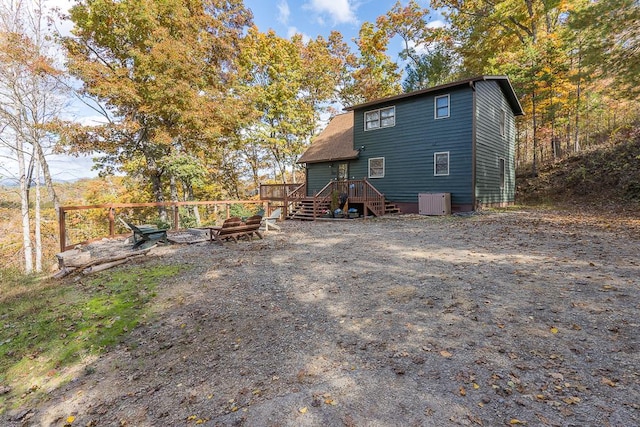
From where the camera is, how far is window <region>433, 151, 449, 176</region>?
1340 centimetres

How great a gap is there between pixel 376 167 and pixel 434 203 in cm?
396

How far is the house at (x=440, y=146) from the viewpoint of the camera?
12828 mm

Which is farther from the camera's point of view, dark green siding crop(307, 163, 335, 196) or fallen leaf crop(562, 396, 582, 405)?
dark green siding crop(307, 163, 335, 196)

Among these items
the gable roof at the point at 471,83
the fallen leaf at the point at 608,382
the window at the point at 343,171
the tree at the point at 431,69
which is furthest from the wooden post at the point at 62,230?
the tree at the point at 431,69

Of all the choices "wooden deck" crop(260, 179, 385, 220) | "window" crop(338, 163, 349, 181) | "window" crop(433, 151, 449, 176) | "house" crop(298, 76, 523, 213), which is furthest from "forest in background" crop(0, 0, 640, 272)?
"window" crop(338, 163, 349, 181)

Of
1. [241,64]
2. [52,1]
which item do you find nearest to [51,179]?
[52,1]

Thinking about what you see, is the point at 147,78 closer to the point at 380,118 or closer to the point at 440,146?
the point at 380,118

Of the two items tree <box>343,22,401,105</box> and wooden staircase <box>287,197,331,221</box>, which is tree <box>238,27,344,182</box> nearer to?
tree <box>343,22,401,105</box>

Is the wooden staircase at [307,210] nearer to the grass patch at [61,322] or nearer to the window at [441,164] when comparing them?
the window at [441,164]

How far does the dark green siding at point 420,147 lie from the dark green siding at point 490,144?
0.56 metres

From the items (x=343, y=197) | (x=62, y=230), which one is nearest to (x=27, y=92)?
(x=62, y=230)

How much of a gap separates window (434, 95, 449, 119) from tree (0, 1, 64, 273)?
51.9 ft

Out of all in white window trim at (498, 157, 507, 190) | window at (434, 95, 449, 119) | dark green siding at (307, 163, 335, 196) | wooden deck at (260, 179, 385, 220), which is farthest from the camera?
dark green siding at (307, 163, 335, 196)

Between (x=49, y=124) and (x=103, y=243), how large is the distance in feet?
23.0
